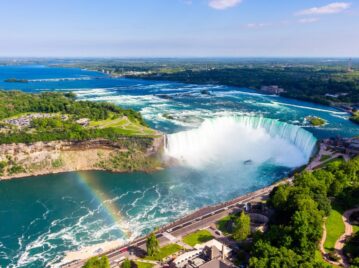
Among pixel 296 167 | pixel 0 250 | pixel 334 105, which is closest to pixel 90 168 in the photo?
pixel 0 250

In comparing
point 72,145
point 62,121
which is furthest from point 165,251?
point 62,121

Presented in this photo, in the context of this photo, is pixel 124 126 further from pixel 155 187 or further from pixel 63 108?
pixel 155 187

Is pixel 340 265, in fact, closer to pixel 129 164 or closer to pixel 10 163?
pixel 129 164

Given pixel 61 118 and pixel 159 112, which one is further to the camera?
pixel 159 112

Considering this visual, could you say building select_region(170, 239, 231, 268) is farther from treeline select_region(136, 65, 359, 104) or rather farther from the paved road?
treeline select_region(136, 65, 359, 104)

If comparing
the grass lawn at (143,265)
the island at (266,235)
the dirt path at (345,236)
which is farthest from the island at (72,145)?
the dirt path at (345,236)
